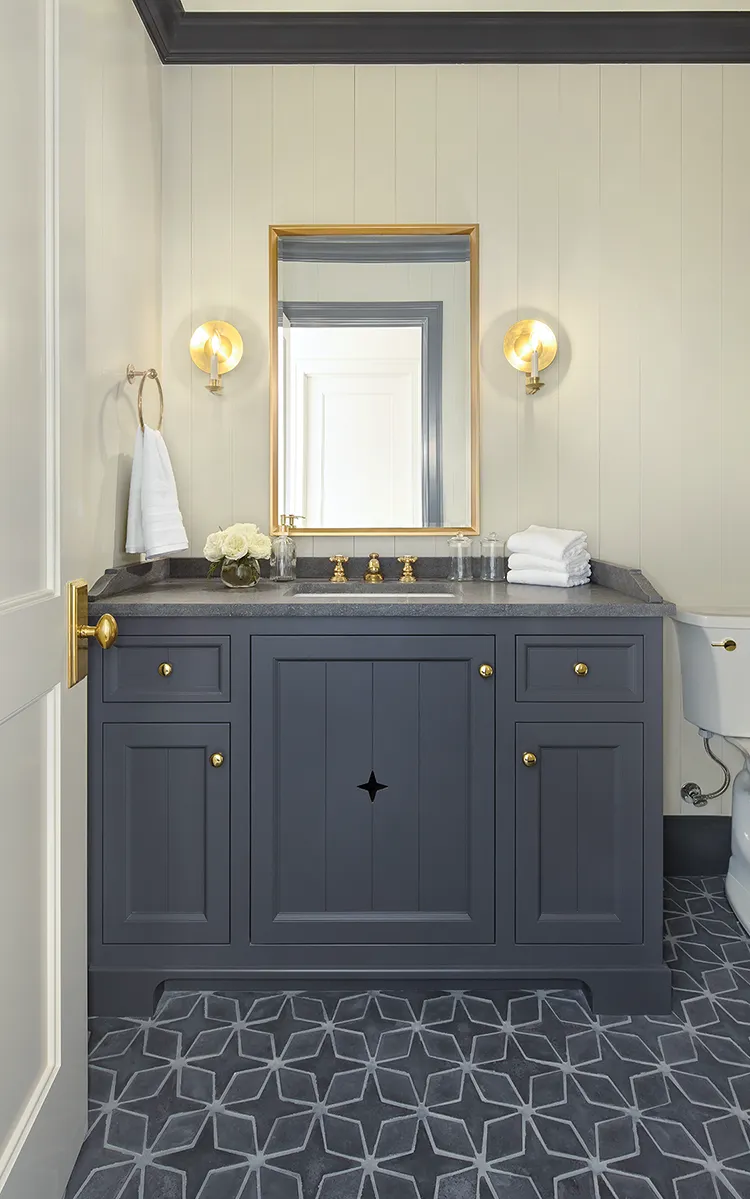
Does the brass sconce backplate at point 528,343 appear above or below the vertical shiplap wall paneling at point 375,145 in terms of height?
below

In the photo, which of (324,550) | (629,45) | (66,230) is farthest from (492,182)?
(66,230)

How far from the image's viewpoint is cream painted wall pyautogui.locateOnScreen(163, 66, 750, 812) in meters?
2.41

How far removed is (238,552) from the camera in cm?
210

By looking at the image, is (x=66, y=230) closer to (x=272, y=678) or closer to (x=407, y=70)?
(x=272, y=678)

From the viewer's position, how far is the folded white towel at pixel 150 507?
2043 millimetres

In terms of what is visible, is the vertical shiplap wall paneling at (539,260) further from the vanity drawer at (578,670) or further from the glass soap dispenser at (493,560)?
the vanity drawer at (578,670)

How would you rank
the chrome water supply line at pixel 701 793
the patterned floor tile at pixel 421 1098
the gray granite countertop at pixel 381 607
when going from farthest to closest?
the chrome water supply line at pixel 701 793 → the gray granite countertop at pixel 381 607 → the patterned floor tile at pixel 421 1098

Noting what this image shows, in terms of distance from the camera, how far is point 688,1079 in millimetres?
1569

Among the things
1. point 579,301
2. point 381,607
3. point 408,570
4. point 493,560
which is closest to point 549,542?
point 493,560

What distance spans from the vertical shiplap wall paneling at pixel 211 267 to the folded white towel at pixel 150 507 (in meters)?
0.39

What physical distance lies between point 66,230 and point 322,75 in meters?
1.65

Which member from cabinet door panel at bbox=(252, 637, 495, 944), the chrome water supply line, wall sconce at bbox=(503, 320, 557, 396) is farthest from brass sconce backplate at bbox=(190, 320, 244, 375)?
the chrome water supply line

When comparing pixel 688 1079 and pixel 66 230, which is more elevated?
pixel 66 230

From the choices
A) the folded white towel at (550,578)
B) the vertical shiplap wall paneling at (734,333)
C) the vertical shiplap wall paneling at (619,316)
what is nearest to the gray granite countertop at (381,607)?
the folded white towel at (550,578)
